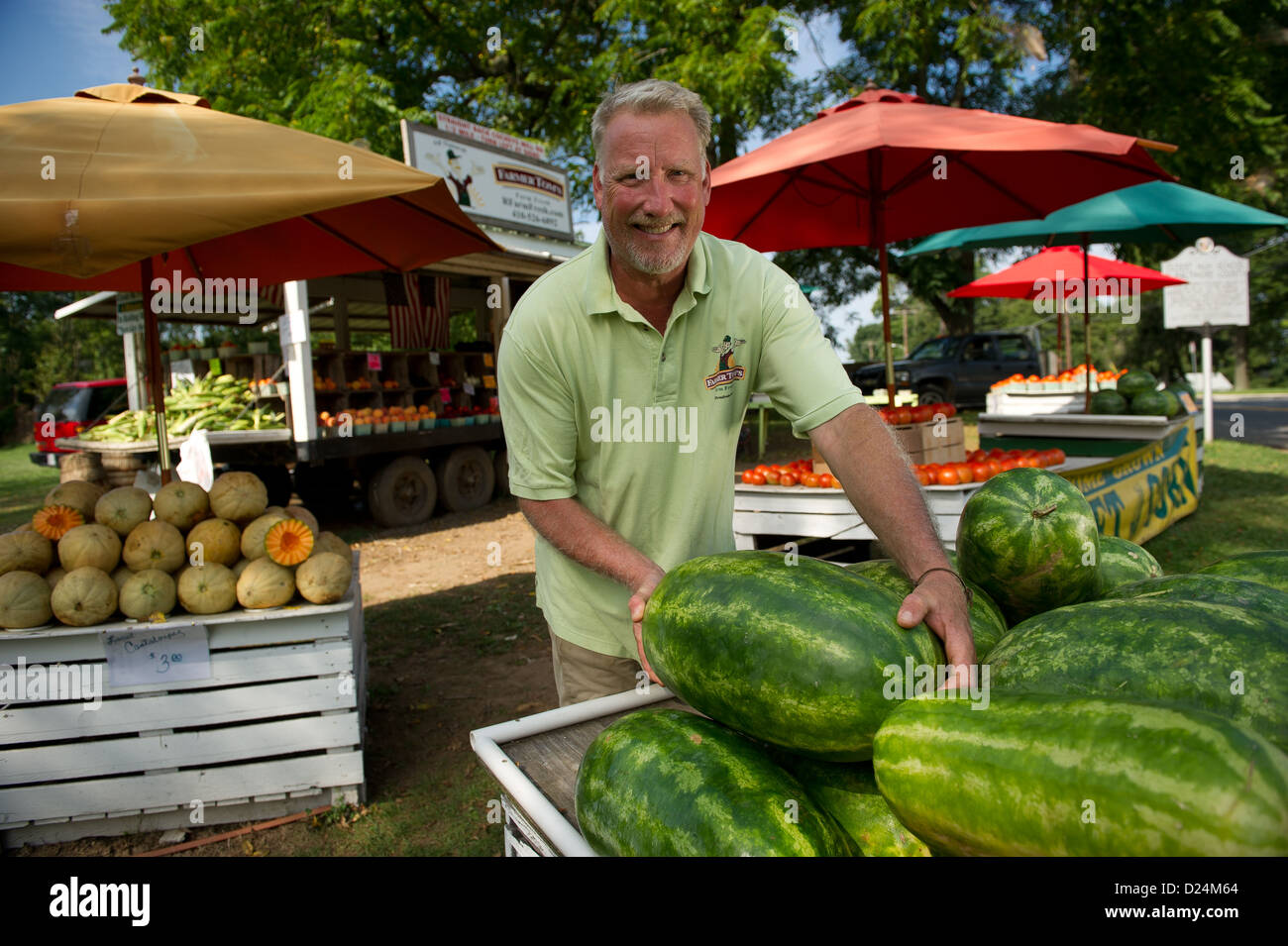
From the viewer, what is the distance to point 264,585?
383cm

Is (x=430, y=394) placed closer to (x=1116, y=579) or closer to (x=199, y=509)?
(x=199, y=509)

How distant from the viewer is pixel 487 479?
12.0 meters

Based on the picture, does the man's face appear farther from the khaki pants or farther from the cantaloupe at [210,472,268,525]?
the cantaloupe at [210,472,268,525]

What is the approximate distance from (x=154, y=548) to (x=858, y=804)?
3.69 metres

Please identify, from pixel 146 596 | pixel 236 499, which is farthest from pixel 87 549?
pixel 236 499

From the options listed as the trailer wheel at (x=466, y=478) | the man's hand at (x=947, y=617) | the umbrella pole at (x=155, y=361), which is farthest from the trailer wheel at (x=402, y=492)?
the man's hand at (x=947, y=617)

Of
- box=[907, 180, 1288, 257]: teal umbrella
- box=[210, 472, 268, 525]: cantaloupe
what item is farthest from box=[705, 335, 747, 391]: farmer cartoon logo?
box=[907, 180, 1288, 257]: teal umbrella

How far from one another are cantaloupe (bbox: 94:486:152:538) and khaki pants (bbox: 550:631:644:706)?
2651 millimetres

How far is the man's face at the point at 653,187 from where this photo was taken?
6.52ft

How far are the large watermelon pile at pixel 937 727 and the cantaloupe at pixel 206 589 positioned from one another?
9.78 feet

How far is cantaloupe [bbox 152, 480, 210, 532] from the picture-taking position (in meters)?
4.05

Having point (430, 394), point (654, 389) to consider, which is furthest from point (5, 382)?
point (654, 389)

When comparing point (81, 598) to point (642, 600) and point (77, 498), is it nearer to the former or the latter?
point (77, 498)

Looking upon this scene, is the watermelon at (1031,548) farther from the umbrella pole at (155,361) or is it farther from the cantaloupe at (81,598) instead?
Answer: the umbrella pole at (155,361)
